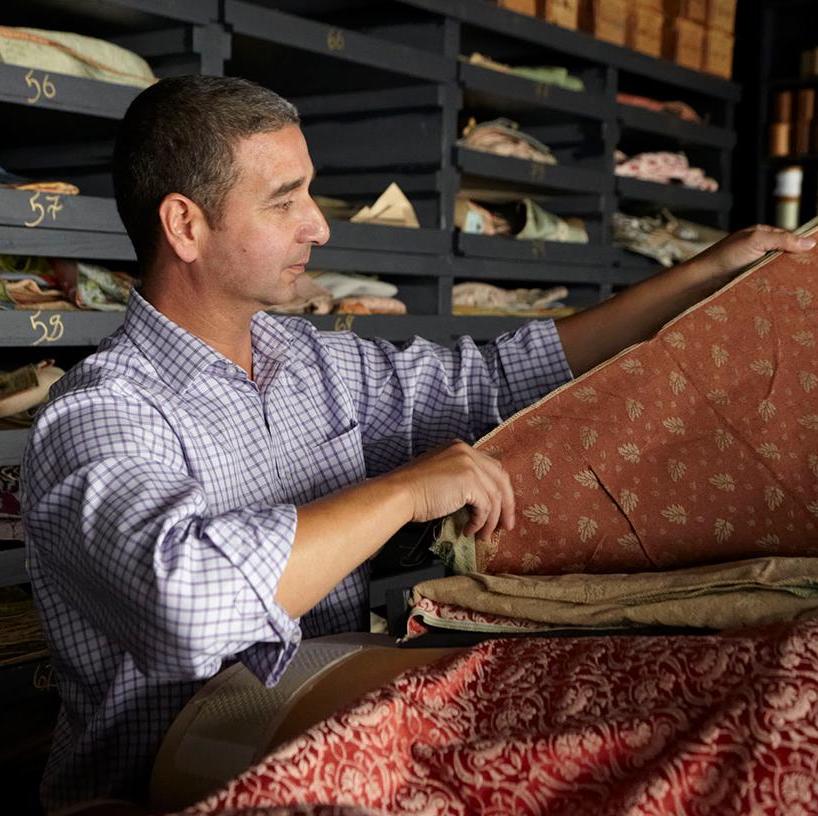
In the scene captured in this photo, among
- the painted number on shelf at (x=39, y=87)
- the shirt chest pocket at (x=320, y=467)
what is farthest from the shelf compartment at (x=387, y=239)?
the shirt chest pocket at (x=320, y=467)

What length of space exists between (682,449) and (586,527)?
6.6 inches

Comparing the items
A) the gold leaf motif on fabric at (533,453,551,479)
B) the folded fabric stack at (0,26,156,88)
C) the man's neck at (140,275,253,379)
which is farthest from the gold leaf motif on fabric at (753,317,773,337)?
the folded fabric stack at (0,26,156,88)

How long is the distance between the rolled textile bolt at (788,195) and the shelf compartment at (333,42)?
207cm

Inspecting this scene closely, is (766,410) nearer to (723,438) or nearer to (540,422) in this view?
(723,438)

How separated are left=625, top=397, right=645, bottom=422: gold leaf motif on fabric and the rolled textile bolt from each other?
3.46 m

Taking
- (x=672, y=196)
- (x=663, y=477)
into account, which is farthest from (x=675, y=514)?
(x=672, y=196)

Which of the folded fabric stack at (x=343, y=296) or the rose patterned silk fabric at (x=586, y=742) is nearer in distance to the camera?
the rose patterned silk fabric at (x=586, y=742)

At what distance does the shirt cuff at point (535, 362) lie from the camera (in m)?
1.86

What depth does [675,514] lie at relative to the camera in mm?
1498

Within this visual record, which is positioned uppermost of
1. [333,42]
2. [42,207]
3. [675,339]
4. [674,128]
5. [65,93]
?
[333,42]

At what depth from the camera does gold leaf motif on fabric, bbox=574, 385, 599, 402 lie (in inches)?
63.1

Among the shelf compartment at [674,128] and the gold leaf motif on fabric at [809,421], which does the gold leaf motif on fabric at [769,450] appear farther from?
the shelf compartment at [674,128]

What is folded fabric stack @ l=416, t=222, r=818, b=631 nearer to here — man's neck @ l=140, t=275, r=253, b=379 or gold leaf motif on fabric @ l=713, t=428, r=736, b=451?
gold leaf motif on fabric @ l=713, t=428, r=736, b=451

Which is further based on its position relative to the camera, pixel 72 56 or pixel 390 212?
pixel 390 212
